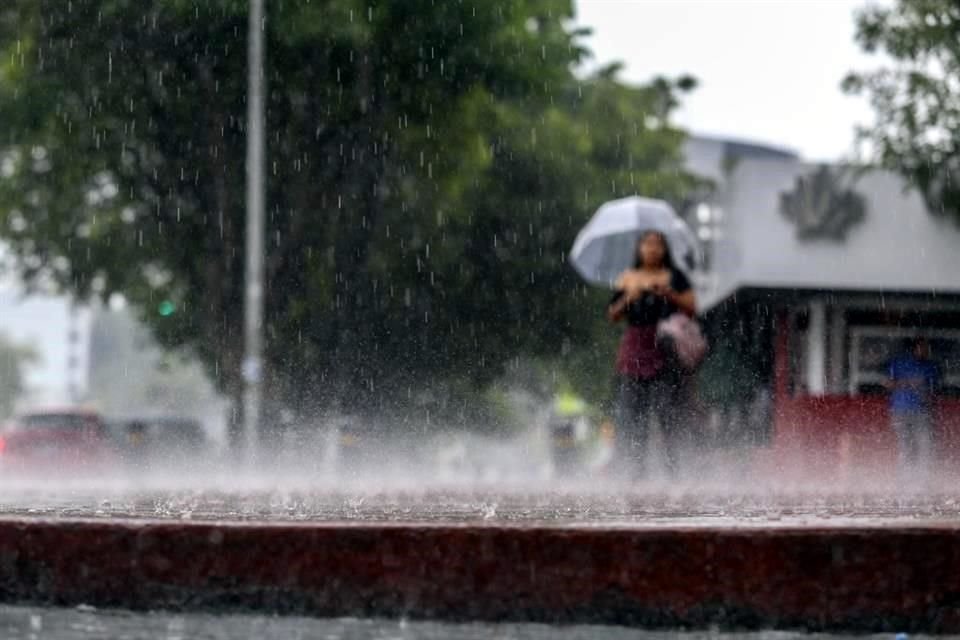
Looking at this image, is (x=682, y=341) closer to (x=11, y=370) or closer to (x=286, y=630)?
(x=286, y=630)

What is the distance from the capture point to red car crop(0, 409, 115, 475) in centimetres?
2434

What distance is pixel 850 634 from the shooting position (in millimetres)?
4582

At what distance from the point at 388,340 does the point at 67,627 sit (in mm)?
24436

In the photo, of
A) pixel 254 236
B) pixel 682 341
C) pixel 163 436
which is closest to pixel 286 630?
pixel 682 341

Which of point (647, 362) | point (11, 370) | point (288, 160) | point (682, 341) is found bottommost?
point (11, 370)

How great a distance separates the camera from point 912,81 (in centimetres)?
2134

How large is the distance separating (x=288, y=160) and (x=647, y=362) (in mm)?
16819

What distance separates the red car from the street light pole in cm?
187

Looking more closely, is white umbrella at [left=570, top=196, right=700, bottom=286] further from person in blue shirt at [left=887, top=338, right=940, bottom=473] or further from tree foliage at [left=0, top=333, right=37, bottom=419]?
tree foliage at [left=0, top=333, right=37, bottom=419]

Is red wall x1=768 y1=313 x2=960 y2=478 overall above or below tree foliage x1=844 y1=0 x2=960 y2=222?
below

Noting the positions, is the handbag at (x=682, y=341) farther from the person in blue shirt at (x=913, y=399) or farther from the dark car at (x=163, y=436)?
the dark car at (x=163, y=436)

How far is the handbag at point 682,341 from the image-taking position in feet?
32.7

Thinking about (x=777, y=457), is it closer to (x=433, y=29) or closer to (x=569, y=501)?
(x=433, y=29)

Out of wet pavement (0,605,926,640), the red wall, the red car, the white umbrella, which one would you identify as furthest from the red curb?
the red car
